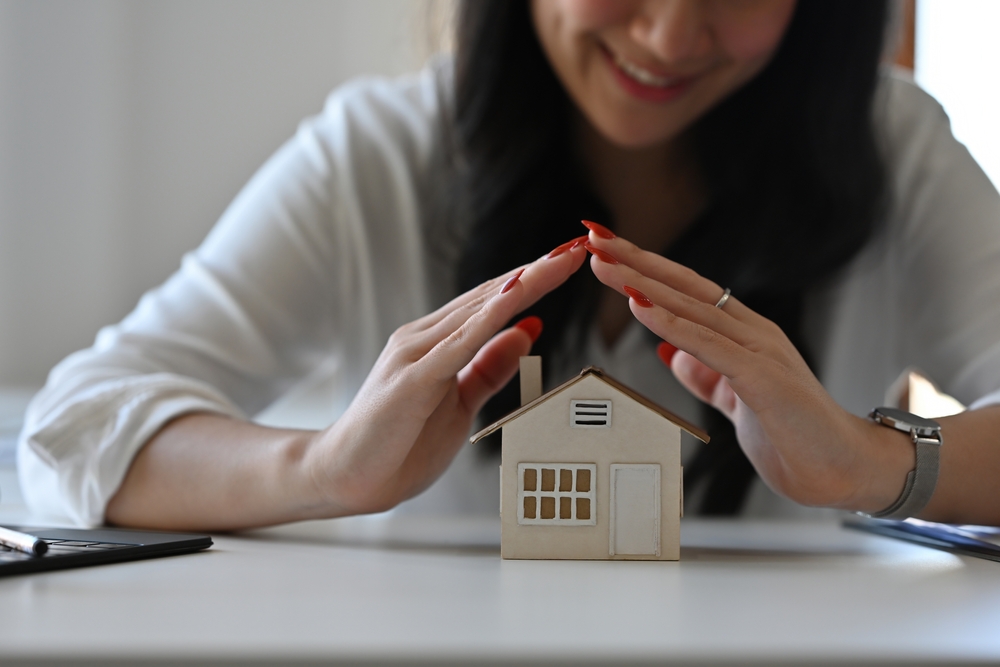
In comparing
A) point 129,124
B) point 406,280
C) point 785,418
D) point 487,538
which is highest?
point 129,124

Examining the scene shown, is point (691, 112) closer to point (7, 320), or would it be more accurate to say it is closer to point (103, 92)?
point (103, 92)

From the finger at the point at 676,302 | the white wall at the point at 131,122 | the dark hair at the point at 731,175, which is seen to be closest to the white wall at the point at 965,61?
the dark hair at the point at 731,175

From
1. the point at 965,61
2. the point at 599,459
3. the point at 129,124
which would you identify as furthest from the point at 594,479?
the point at 965,61

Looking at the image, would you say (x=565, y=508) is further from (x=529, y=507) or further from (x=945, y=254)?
(x=945, y=254)

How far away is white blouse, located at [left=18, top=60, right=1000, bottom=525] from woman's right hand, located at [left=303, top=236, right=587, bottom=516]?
1.45ft

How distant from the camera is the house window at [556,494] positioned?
67cm

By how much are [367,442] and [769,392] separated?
0.33 meters

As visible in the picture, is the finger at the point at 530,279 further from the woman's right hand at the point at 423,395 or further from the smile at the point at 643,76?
the smile at the point at 643,76

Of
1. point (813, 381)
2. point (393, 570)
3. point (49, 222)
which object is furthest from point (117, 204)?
point (813, 381)

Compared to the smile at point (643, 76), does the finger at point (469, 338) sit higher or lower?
lower

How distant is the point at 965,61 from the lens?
1995 millimetres

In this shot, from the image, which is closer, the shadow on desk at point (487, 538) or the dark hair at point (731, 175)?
the shadow on desk at point (487, 538)

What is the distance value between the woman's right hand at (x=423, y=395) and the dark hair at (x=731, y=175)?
38 centimetres

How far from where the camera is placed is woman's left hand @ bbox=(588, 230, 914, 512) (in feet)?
2.10
